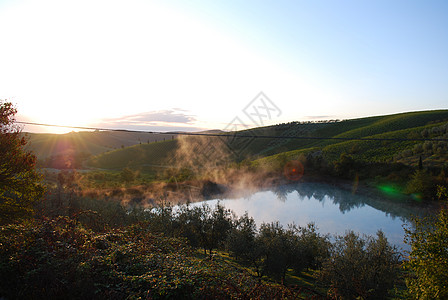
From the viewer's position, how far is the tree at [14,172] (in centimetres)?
1152

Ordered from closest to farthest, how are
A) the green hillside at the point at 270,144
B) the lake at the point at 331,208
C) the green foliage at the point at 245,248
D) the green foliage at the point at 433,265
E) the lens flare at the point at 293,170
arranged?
the green foliage at the point at 433,265 < the green foliage at the point at 245,248 < the lake at the point at 331,208 < the lens flare at the point at 293,170 < the green hillside at the point at 270,144

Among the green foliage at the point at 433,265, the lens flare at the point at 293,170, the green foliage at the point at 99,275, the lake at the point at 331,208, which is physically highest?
the green foliage at the point at 99,275

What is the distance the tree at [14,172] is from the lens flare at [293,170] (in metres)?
44.1

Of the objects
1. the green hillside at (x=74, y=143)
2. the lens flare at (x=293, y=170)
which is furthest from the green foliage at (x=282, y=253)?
the green hillside at (x=74, y=143)

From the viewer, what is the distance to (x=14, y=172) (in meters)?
11.8

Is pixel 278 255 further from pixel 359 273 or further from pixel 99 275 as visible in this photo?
pixel 99 275

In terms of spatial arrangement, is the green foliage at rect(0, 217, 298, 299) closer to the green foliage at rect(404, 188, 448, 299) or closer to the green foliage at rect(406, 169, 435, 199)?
the green foliage at rect(404, 188, 448, 299)

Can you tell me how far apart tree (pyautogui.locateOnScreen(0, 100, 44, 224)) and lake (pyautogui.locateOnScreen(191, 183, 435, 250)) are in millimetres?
19972

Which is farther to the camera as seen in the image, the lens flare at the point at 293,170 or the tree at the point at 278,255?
the lens flare at the point at 293,170

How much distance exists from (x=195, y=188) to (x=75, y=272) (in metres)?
38.2

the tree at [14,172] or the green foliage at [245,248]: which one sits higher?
the tree at [14,172]

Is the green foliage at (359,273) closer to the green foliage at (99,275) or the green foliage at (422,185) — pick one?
the green foliage at (99,275)

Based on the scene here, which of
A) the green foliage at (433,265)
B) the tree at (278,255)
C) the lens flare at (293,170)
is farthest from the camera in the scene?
the lens flare at (293,170)

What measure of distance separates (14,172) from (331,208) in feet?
105
